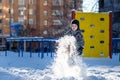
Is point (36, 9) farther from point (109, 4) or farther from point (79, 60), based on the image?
point (79, 60)

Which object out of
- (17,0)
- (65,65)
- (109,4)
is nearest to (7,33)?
(17,0)

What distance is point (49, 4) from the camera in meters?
75.5

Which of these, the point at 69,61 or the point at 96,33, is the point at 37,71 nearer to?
the point at 69,61

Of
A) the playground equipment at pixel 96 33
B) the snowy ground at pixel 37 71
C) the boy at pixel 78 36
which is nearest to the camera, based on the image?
the snowy ground at pixel 37 71

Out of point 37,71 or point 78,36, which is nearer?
point 78,36

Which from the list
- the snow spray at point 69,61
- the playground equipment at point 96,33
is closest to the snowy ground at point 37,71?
the snow spray at point 69,61

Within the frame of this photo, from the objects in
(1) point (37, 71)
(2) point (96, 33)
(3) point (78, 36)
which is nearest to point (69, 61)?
(3) point (78, 36)

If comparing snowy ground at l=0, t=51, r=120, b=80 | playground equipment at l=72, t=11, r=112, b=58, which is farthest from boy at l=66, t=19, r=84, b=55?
playground equipment at l=72, t=11, r=112, b=58

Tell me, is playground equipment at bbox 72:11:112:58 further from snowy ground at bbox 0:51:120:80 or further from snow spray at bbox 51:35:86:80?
snow spray at bbox 51:35:86:80

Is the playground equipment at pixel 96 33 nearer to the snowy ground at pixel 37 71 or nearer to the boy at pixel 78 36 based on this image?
the snowy ground at pixel 37 71

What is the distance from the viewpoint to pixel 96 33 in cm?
1877

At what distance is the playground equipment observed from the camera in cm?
1856

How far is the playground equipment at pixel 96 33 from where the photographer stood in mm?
18562

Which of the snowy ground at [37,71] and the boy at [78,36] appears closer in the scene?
the snowy ground at [37,71]
